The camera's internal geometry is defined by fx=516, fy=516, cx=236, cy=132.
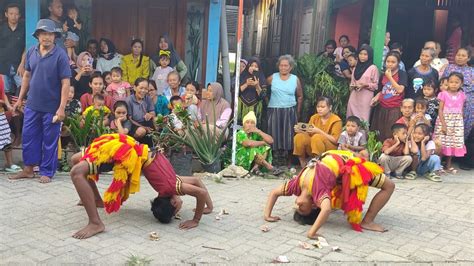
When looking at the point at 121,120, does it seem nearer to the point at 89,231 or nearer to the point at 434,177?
the point at 89,231

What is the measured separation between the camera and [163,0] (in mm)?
9141

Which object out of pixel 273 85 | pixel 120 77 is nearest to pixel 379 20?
pixel 273 85

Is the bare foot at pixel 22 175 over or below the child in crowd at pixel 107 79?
below

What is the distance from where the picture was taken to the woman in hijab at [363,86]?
7.49 m

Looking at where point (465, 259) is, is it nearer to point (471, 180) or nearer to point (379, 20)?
point (471, 180)

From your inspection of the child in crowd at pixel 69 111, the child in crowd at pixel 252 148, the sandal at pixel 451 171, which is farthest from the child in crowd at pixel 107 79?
the sandal at pixel 451 171

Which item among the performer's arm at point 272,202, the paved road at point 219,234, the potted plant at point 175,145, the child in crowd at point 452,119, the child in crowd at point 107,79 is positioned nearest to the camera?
the paved road at point 219,234

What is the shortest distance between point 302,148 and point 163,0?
13.1 feet

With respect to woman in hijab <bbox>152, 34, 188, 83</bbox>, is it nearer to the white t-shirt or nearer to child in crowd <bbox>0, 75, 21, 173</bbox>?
child in crowd <bbox>0, 75, 21, 173</bbox>

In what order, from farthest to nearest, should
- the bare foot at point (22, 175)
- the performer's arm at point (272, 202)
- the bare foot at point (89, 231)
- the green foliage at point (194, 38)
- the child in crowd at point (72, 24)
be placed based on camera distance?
the green foliage at point (194, 38) < the child in crowd at point (72, 24) < the bare foot at point (22, 175) < the performer's arm at point (272, 202) < the bare foot at point (89, 231)

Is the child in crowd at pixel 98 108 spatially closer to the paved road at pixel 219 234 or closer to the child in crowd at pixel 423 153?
the paved road at pixel 219 234

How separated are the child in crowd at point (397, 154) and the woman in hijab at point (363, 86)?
0.71m

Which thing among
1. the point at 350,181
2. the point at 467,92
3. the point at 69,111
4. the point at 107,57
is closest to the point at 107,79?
the point at 107,57

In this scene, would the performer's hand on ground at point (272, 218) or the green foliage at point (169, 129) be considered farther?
the green foliage at point (169, 129)
